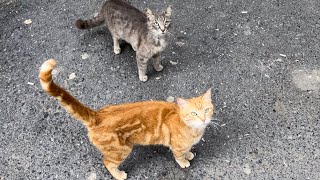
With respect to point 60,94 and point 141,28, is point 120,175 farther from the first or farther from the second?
point 141,28

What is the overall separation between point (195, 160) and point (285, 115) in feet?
2.86

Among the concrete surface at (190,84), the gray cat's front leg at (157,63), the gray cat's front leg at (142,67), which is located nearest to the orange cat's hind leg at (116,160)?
the concrete surface at (190,84)

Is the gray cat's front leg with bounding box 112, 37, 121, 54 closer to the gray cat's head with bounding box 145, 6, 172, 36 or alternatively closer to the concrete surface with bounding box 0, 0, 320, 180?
the concrete surface with bounding box 0, 0, 320, 180

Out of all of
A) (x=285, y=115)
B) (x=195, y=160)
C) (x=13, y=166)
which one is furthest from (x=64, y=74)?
(x=285, y=115)

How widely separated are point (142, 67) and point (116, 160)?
100 centimetres

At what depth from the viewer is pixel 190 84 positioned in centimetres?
363

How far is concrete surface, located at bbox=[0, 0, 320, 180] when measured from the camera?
10.3ft

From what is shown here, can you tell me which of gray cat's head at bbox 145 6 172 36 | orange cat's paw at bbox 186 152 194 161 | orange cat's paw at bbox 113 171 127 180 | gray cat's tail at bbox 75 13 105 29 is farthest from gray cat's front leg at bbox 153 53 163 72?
orange cat's paw at bbox 113 171 127 180

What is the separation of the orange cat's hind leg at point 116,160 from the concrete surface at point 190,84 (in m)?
0.10

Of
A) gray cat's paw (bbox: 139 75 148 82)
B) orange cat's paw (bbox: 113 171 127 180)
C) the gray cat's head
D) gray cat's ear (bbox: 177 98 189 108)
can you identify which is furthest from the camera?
gray cat's paw (bbox: 139 75 148 82)

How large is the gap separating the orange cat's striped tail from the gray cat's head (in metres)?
1.05

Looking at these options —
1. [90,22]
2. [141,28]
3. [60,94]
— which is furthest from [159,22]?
[60,94]

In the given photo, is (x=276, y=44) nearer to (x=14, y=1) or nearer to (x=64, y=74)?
(x=64, y=74)

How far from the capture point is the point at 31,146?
3.27m
